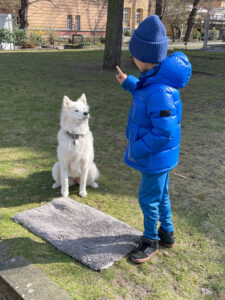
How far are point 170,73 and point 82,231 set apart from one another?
6.49 feet

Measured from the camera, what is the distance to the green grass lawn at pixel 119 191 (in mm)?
2742

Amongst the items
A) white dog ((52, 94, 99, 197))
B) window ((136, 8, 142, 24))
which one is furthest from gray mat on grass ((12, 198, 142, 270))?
window ((136, 8, 142, 24))

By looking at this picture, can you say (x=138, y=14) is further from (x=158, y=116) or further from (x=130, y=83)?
(x=158, y=116)

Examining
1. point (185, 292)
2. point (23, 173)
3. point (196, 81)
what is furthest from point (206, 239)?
point (196, 81)

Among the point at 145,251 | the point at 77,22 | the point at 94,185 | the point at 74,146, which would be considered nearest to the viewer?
the point at 145,251

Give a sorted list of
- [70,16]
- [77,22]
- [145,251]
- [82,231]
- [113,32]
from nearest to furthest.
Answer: [145,251] → [82,231] → [113,32] → [70,16] → [77,22]

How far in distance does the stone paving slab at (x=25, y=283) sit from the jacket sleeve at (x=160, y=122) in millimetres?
1375

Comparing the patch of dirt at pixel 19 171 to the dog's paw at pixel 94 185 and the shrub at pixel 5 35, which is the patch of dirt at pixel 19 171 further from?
the shrub at pixel 5 35

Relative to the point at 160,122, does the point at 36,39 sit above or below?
above

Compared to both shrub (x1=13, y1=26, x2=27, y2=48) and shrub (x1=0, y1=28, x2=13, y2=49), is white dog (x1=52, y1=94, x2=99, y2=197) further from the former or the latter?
shrub (x1=13, y1=26, x2=27, y2=48)

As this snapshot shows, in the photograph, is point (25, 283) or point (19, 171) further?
point (19, 171)

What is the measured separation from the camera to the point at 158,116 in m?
2.46

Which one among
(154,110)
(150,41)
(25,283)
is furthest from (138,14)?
(25,283)

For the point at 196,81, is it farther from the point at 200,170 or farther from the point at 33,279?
the point at 33,279
